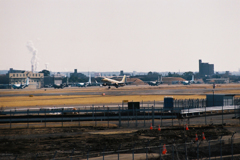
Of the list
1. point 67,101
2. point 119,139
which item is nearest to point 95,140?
point 119,139

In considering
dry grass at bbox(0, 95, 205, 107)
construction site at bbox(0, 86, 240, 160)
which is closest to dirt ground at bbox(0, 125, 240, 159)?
construction site at bbox(0, 86, 240, 160)

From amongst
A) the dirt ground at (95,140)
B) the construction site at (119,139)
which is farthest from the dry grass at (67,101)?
the dirt ground at (95,140)

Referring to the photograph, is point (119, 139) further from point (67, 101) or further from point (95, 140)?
point (67, 101)

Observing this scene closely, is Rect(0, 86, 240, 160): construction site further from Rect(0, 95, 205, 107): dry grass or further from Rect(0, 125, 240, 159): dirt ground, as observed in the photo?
Rect(0, 95, 205, 107): dry grass

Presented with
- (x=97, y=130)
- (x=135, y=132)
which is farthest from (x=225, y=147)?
(x=97, y=130)

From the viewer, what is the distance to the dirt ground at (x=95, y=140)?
28.8m

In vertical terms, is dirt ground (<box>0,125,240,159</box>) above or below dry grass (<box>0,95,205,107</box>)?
above

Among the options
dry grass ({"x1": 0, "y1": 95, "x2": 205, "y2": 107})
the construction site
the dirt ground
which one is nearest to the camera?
the construction site

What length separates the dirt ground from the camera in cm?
2881

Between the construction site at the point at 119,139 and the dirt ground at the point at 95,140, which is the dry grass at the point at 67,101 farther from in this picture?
the dirt ground at the point at 95,140

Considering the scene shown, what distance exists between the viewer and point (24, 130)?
43.8 metres

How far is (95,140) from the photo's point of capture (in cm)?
3588

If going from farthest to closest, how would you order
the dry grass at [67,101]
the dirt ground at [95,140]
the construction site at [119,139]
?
the dry grass at [67,101] → the dirt ground at [95,140] → the construction site at [119,139]

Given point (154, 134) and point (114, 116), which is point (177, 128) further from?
point (114, 116)
